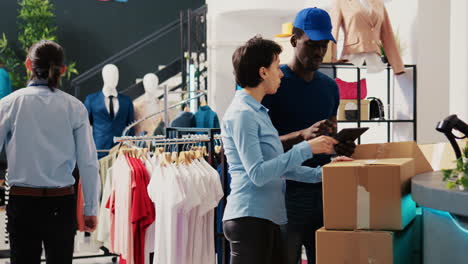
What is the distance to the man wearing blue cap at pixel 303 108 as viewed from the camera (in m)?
2.57

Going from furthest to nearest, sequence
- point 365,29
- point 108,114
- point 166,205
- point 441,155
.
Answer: point 108,114 → point 365,29 → point 166,205 → point 441,155

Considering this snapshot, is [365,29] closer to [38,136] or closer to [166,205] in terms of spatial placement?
[166,205]

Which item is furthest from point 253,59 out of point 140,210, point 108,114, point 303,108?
point 108,114

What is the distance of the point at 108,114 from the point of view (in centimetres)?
779

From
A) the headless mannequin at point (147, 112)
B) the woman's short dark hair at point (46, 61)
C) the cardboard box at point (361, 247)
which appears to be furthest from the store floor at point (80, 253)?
the cardboard box at point (361, 247)

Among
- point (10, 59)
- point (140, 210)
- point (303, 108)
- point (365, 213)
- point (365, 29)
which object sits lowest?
point (140, 210)

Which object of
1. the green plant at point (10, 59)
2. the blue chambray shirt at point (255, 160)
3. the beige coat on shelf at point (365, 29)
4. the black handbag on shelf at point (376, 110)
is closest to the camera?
the blue chambray shirt at point (255, 160)

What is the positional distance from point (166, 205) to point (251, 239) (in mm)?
1756

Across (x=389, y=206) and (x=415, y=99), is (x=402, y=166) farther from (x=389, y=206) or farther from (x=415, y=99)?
(x=415, y=99)

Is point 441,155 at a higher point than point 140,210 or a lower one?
higher

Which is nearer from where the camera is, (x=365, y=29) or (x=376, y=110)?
(x=365, y=29)

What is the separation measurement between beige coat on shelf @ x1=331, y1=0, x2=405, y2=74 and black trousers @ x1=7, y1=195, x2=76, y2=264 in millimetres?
3214

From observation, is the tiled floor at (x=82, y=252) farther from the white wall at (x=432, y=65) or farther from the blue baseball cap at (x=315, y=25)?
the blue baseball cap at (x=315, y=25)

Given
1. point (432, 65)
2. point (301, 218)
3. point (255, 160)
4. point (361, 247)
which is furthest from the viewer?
point (432, 65)
